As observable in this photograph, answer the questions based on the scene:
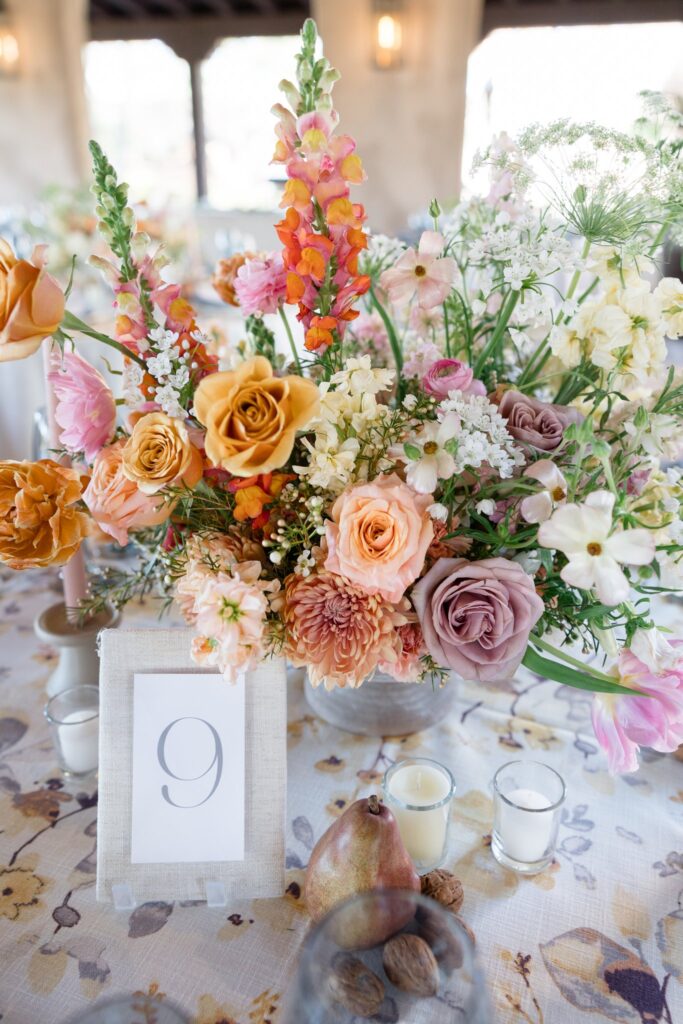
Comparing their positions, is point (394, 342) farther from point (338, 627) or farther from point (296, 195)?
point (338, 627)

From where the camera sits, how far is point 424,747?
800 mm

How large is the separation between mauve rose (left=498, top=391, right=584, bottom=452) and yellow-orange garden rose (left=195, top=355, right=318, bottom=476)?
0.72ft

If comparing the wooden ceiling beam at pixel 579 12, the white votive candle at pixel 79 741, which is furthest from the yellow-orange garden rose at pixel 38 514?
the wooden ceiling beam at pixel 579 12

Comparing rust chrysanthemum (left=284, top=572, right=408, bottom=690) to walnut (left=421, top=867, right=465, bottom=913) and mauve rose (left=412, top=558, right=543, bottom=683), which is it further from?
walnut (left=421, top=867, right=465, bottom=913)

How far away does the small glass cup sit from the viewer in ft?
1.24

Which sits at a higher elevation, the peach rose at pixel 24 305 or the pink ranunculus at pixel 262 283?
the pink ranunculus at pixel 262 283

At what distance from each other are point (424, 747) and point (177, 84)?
6.85 meters

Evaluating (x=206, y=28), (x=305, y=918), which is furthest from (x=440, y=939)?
(x=206, y=28)

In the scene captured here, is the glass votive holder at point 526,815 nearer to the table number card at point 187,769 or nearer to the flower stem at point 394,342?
the table number card at point 187,769

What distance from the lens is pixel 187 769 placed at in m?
0.61

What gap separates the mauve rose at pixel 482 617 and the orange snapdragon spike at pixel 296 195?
1.11ft

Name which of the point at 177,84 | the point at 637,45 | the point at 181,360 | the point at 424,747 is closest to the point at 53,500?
the point at 181,360

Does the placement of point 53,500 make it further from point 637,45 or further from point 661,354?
point 637,45

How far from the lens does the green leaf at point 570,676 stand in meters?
0.56
